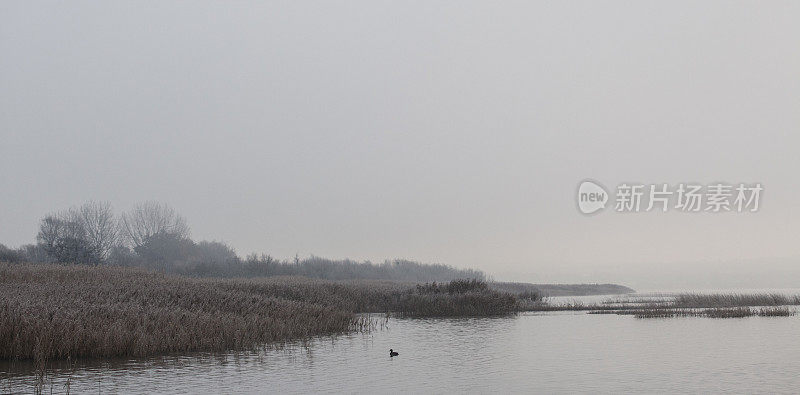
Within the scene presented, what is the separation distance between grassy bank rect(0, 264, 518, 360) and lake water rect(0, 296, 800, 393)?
1577 mm

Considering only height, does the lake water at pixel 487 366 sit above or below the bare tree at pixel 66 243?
below

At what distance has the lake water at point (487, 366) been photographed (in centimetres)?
1711

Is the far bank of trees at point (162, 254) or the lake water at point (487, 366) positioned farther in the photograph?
the far bank of trees at point (162, 254)

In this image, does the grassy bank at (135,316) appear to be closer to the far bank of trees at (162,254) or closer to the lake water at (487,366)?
the lake water at (487,366)

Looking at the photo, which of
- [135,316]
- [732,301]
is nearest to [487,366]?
[135,316]

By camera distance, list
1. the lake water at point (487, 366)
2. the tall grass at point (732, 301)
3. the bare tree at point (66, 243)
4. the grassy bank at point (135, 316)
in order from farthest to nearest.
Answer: the bare tree at point (66, 243), the tall grass at point (732, 301), the grassy bank at point (135, 316), the lake water at point (487, 366)

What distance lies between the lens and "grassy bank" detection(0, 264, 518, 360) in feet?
68.4

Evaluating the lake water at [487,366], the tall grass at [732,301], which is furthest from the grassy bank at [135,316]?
the tall grass at [732,301]

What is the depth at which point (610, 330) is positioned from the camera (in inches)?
1275

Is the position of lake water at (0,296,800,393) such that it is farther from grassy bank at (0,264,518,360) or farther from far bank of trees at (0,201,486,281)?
far bank of trees at (0,201,486,281)

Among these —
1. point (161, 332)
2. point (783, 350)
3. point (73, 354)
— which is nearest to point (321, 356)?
point (161, 332)

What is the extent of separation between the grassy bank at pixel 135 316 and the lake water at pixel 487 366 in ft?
5.17

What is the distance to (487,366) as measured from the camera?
21141mm

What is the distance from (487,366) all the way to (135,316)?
11891 millimetres
